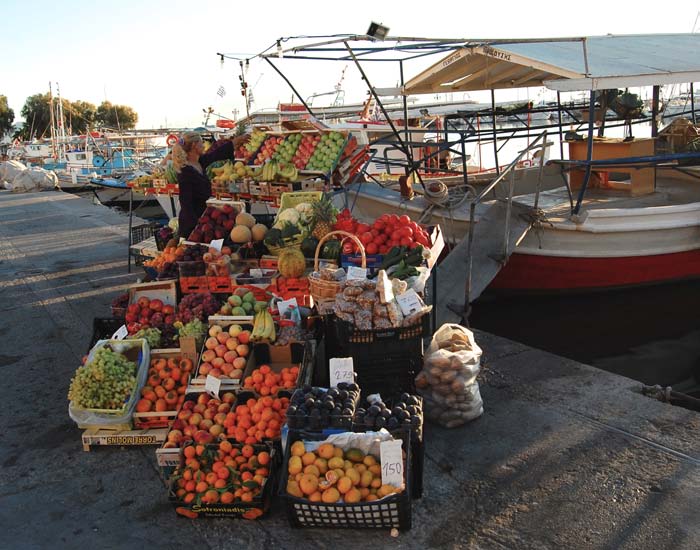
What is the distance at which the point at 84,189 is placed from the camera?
33406mm

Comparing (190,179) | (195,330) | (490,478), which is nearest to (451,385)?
(490,478)

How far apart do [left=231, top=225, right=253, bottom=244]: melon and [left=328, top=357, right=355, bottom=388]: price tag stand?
2608 millimetres

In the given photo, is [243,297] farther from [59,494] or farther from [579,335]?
[579,335]

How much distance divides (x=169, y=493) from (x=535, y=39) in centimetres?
537

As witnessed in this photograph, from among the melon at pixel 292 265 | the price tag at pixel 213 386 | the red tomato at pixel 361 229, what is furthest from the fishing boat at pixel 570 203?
the price tag at pixel 213 386

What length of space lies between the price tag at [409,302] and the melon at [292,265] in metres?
1.26

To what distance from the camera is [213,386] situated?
4270mm

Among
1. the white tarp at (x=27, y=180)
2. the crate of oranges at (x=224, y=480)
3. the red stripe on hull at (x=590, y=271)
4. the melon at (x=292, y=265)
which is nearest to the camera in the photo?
the crate of oranges at (x=224, y=480)

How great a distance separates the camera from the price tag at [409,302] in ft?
14.0

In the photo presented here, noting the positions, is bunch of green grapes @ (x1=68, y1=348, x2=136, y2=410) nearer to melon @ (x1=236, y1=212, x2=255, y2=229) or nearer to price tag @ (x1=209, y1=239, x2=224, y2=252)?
price tag @ (x1=209, y1=239, x2=224, y2=252)

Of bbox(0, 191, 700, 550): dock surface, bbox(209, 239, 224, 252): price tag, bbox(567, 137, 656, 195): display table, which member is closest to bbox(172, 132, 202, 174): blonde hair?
bbox(209, 239, 224, 252): price tag

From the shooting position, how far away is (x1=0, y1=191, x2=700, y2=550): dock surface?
3285 mm

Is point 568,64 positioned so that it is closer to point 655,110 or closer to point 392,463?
point 655,110

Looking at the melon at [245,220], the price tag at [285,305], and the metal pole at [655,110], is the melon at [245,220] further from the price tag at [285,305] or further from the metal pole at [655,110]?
the metal pole at [655,110]
